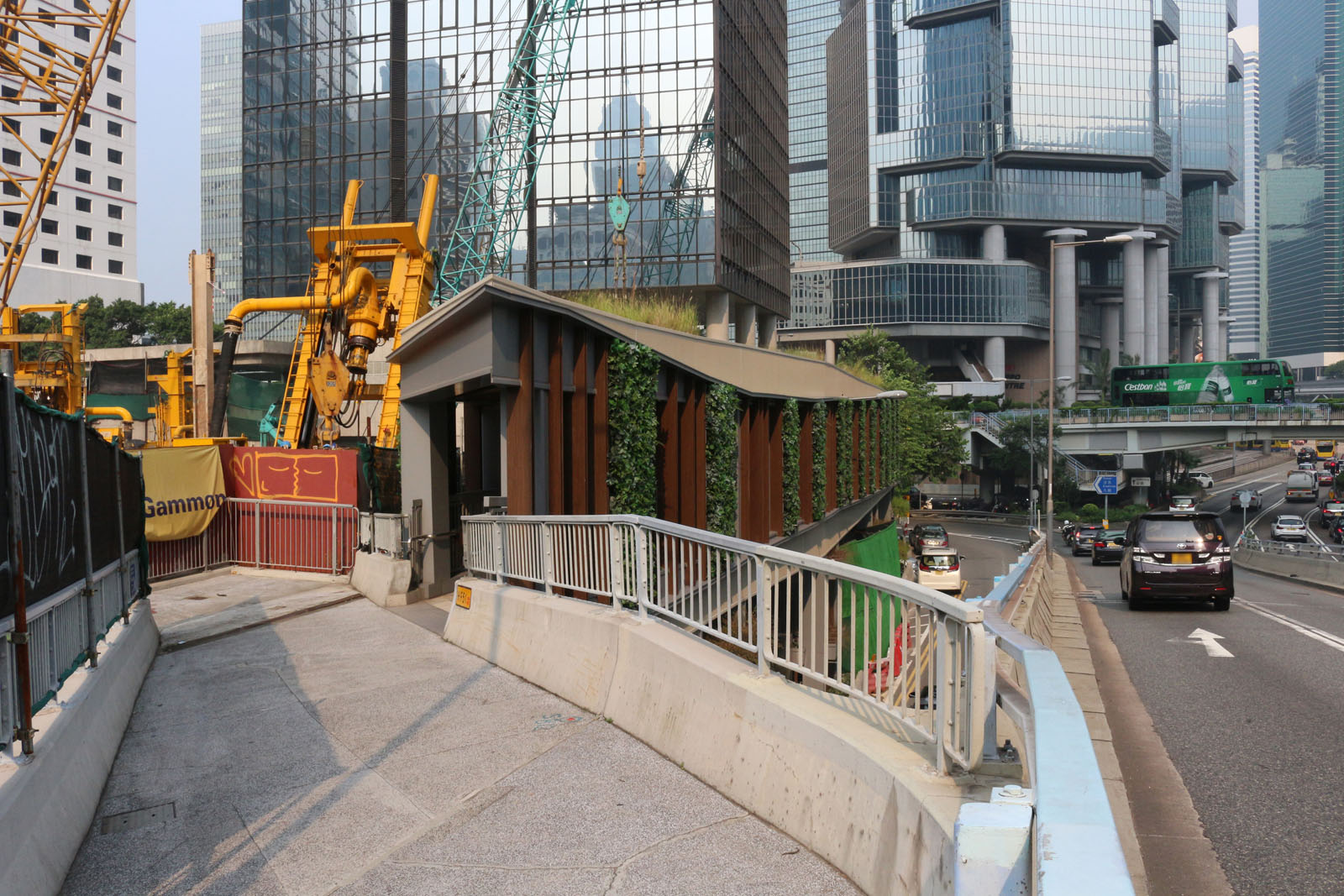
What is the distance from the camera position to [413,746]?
7.64 m

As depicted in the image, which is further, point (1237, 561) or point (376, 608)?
point (1237, 561)

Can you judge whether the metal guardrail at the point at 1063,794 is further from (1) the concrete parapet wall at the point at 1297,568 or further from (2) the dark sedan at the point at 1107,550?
(2) the dark sedan at the point at 1107,550

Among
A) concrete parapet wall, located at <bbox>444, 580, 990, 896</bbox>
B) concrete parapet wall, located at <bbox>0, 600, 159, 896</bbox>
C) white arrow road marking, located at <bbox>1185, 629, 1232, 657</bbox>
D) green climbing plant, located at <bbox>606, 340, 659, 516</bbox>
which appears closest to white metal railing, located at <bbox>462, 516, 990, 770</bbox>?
concrete parapet wall, located at <bbox>444, 580, 990, 896</bbox>

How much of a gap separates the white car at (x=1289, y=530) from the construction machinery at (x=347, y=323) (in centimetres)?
5152

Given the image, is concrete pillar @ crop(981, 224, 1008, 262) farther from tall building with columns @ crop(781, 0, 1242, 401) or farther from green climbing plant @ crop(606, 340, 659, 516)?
green climbing plant @ crop(606, 340, 659, 516)

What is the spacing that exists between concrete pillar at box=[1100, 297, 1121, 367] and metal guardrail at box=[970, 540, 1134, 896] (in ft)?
489

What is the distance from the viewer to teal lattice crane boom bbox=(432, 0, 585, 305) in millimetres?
62844

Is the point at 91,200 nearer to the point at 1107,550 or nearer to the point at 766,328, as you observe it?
the point at 766,328

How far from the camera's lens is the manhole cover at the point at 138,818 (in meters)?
A: 6.22

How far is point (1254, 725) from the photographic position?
27.6 feet

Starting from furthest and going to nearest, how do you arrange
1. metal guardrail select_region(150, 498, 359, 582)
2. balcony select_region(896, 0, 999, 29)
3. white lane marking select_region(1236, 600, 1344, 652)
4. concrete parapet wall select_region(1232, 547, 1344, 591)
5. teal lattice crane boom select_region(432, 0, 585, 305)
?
balcony select_region(896, 0, 999, 29) < teal lattice crane boom select_region(432, 0, 585, 305) < concrete parapet wall select_region(1232, 547, 1344, 591) < metal guardrail select_region(150, 498, 359, 582) < white lane marking select_region(1236, 600, 1344, 652)

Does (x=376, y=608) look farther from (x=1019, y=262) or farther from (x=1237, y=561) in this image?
(x=1019, y=262)

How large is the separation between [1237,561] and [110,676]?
135ft

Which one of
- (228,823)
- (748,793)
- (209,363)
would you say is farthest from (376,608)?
(209,363)
